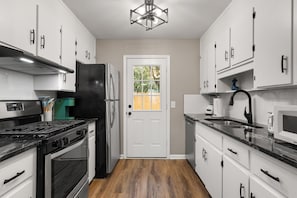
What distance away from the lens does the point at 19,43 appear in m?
1.74

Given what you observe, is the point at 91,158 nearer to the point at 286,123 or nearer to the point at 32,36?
the point at 32,36

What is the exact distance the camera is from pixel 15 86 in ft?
7.13

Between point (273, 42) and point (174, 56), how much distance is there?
2.68m

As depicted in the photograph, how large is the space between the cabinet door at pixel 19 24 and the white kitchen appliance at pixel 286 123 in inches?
79.2

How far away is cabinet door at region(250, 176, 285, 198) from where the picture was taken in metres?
1.16

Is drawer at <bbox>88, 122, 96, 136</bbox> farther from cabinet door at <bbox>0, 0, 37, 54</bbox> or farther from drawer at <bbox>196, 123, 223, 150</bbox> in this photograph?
drawer at <bbox>196, 123, 223, 150</bbox>

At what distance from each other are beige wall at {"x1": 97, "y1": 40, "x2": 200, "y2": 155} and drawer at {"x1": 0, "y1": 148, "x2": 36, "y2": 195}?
3109 millimetres

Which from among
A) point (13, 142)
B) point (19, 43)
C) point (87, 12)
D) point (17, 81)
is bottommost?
point (13, 142)

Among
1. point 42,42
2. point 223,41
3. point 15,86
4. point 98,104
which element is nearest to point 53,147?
point 15,86

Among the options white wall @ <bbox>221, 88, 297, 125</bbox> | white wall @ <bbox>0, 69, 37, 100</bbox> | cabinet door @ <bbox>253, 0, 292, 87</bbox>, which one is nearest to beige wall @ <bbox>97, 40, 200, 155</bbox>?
white wall @ <bbox>221, 88, 297, 125</bbox>

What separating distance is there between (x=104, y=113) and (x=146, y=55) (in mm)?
1656

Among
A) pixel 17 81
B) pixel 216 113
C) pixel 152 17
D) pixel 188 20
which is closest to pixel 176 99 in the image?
pixel 216 113

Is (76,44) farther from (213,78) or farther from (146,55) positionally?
(213,78)

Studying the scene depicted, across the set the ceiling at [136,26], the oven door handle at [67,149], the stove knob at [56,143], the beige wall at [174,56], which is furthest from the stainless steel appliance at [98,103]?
the stove knob at [56,143]
